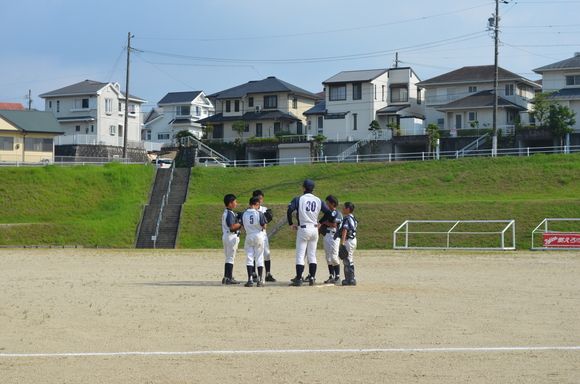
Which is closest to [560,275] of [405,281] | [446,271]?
[446,271]

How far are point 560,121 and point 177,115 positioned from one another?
5143 centimetres

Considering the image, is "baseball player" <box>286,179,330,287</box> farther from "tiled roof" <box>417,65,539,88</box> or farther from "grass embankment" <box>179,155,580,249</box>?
"tiled roof" <box>417,65,539,88</box>

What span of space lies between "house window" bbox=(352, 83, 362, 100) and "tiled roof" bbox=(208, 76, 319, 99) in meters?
7.19

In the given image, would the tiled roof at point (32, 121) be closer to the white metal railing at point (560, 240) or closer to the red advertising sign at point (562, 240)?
the white metal railing at point (560, 240)

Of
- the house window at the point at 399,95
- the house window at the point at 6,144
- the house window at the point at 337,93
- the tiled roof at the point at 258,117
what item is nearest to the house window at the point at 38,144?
the house window at the point at 6,144

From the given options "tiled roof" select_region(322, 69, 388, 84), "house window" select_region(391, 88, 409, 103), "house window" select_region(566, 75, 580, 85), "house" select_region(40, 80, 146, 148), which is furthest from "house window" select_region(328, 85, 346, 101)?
"house" select_region(40, 80, 146, 148)

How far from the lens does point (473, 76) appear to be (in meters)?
60.4

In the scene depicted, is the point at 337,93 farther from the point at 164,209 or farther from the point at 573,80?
the point at 164,209

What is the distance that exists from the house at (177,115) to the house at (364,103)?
25625mm

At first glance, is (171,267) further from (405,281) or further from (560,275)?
(560,275)

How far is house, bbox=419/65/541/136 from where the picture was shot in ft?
179

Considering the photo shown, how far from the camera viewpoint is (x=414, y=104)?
63.0 metres

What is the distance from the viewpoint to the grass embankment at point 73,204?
35.7 metres

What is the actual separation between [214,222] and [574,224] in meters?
18.3
